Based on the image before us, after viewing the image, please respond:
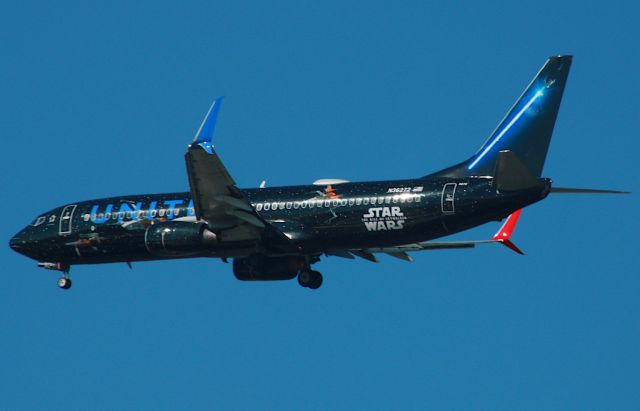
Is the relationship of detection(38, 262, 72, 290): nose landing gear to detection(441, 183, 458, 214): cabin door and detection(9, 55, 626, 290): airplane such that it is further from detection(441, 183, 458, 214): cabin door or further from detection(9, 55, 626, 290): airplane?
detection(441, 183, 458, 214): cabin door

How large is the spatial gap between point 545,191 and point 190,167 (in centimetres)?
1127

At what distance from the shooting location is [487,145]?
50.4m

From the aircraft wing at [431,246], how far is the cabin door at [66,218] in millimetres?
9751

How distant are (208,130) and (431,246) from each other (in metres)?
11.4

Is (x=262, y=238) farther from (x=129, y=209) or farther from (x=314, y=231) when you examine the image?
(x=129, y=209)

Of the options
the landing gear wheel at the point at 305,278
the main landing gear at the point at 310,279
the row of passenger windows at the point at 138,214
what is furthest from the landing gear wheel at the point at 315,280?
the row of passenger windows at the point at 138,214

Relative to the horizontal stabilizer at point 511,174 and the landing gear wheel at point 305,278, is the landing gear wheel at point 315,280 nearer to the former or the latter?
the landing gear wheel at point 305,278

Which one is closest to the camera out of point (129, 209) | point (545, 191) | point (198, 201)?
point (545, 191)

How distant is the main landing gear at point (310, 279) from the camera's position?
55.1m

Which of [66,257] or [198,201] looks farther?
[66,257]

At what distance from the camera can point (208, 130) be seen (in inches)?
1874

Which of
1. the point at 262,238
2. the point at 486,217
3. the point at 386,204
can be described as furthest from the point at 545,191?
the point at 262,238

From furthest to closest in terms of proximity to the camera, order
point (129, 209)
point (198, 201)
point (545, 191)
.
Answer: point (129, 209) → point (198, 201) → point (545, 191)

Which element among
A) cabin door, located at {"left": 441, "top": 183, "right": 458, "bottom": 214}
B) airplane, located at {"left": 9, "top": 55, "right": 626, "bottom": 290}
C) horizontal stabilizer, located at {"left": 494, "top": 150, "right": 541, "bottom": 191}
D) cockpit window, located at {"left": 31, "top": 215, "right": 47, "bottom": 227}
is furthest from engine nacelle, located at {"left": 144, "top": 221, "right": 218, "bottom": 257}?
horizontal stabilizer, located at {"left": 494, "top": 150, "right": 541, "bottom": 191}
